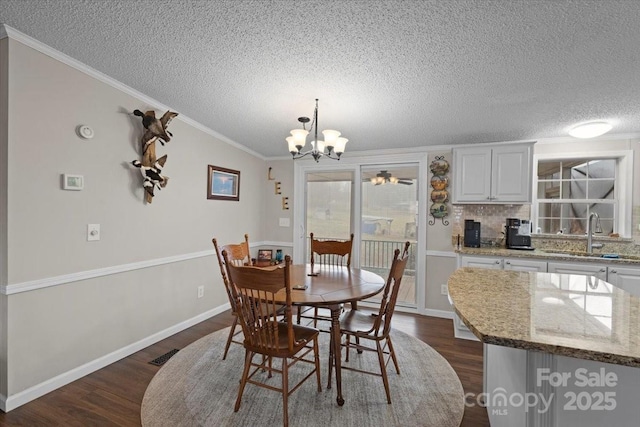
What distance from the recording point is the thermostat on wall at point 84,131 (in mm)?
2277

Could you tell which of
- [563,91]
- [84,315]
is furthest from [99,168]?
[563,91]

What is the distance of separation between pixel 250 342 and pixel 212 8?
194 centimetres

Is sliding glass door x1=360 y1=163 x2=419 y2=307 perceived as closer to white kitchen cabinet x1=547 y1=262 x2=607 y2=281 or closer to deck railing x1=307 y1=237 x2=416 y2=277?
deck railing x1=307 y1=237 x2=416 y2=277

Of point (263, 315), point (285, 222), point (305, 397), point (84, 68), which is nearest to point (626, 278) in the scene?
point (305, 397)

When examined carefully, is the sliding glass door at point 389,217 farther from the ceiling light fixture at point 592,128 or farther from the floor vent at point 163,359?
the floor vent at point 163,359

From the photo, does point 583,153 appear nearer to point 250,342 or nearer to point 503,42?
point 503,42

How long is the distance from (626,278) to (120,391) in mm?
4392

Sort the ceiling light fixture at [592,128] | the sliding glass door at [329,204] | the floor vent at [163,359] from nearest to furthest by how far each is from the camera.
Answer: the floor vent at [163,359] < the ceiling light fixture at [592,128] < the sliding glass door at [329,204]

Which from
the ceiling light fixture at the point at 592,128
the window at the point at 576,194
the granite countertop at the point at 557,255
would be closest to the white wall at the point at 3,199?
the granite countertop at the point at 557,255

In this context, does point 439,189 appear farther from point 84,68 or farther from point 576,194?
point 84,68

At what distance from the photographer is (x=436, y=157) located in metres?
4.04

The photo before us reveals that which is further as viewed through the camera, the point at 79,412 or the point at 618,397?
the point at 79,412

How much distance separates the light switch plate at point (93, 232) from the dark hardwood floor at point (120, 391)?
1.06 meters

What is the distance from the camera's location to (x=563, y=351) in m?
0.87
